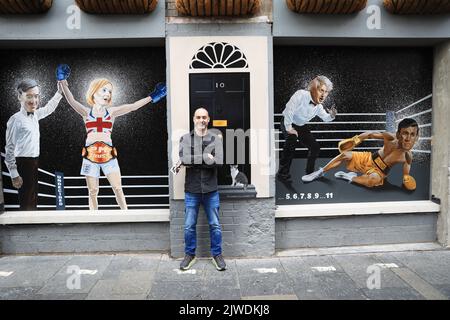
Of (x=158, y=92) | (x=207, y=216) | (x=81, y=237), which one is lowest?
(x=81, y=237)

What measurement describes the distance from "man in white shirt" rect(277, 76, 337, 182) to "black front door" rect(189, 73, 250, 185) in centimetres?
75

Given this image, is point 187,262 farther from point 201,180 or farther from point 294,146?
point 294,146

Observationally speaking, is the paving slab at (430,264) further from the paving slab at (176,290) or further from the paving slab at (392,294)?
the paving slab at (176,290)

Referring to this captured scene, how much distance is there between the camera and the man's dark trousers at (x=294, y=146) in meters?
5.51

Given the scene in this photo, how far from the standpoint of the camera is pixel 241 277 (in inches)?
178

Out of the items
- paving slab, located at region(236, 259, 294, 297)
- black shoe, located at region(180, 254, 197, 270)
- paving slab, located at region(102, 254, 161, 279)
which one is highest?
black shoe, located at region(180, 254, 197, 270)

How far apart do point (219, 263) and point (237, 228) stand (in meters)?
0.62

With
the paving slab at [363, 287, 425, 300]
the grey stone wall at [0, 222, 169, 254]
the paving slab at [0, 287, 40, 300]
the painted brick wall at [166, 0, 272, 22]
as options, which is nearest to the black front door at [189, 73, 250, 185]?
the painted brick wall at [166, 0, 272, 22]

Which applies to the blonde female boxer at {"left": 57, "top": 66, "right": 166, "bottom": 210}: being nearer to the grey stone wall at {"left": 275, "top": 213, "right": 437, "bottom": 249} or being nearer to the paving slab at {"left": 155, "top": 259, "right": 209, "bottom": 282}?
the paving slab at {"left": 155, "top": 259, "right": 209, "bottom": 282}

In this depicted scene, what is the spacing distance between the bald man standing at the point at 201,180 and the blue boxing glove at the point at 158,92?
0.87m

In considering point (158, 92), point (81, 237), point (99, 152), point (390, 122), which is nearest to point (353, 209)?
point (390, 122)

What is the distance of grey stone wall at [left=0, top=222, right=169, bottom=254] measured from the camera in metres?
5.36

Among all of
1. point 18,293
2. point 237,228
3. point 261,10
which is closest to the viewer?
point 18,293

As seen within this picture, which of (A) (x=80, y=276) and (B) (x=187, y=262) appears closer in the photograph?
(A) (x=80, y=276)
